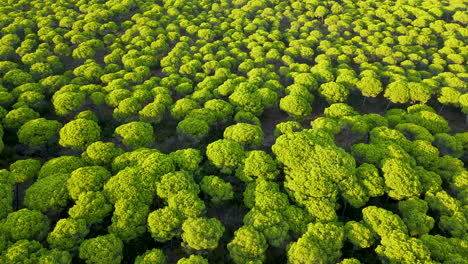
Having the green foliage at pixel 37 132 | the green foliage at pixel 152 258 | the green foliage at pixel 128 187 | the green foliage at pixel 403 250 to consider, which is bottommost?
the green foliage at pixel 403 250

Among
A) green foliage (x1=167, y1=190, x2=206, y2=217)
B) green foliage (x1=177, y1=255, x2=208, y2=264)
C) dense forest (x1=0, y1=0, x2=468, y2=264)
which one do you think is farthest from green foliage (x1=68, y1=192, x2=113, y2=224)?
green foliage (x1=177, y1=255, x2=208, y2=264)

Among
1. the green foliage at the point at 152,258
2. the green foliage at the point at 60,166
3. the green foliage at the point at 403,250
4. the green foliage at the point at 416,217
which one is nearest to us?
the green foliage at the point at 403,250

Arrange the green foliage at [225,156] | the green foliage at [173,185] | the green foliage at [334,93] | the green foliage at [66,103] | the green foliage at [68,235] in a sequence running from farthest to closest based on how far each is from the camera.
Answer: the green foliage at [334,93]
the green foliage at [66,103]
the green foliage at [225,156]
the green foliage at [173,185]
the green foliage at [68,235]

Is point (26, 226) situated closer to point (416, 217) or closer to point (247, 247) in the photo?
point (247, 247)

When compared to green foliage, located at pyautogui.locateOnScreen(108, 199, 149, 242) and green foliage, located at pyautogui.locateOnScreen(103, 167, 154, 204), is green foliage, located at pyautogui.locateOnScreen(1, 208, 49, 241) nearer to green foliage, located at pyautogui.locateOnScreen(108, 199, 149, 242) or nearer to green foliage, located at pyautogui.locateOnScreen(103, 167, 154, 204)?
green foliage, located at pyautogui.locateOnScreen(103, 167, 154, 204)

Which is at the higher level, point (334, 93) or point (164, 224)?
point (334, 93)

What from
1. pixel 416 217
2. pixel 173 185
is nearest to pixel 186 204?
pixel 173 185

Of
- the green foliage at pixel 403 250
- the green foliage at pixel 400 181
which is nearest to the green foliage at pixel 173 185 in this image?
the green foliage at pixel 403 250

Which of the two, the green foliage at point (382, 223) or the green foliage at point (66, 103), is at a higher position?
the green foliage at point (66, 103)

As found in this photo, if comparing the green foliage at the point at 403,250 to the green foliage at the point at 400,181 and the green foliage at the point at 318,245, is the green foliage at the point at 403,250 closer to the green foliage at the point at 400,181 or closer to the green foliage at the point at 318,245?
the green foliage at the point at 318,245
